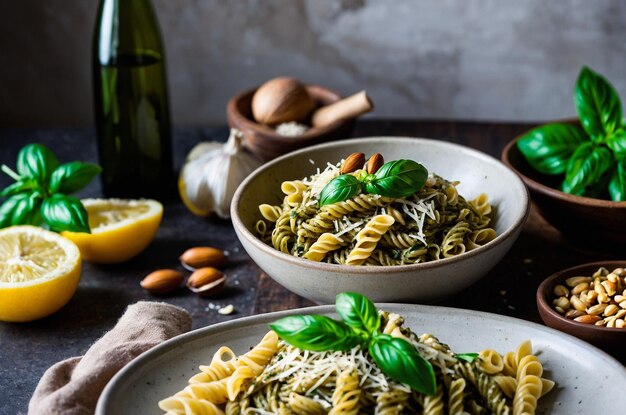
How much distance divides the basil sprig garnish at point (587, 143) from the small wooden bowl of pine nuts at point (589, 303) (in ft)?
1.11

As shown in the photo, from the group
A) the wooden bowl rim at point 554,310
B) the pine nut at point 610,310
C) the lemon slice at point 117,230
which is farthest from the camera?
the lemon slice at point 117,230

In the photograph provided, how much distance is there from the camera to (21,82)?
3537 millimetres

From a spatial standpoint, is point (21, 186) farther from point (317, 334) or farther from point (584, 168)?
point (584, 168)

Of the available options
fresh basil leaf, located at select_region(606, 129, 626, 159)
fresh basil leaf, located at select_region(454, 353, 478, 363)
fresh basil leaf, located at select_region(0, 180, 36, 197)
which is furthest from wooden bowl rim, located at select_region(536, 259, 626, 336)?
fresh basil leaf, located at select_region(0, 180, 36, 197)

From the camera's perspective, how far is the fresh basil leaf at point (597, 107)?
2.20m

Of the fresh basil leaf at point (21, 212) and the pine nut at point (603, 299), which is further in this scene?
the fresh basil leaf at point (21, 212)

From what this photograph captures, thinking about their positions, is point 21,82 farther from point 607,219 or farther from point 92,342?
point 607,219

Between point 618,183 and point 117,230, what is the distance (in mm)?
1175

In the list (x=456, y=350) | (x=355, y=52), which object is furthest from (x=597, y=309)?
(x=355, y=52)

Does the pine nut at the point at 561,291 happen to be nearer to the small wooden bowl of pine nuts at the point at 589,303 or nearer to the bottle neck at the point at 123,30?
the small wooden bowl of pine nuts at the point at 589,303

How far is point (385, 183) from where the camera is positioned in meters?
1.74

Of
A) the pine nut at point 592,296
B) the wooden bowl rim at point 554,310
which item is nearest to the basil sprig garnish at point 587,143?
the wooden bowl rim at point 554,310

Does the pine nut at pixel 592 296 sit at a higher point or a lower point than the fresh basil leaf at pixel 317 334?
lower

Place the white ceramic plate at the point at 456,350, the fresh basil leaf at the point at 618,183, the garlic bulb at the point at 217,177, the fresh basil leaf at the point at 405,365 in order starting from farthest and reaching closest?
the garlic bulb at the point at 217,177
the fresh basil leaf at the point at 618,183
the white ceramic plate at the point at 456,350
the fresh basil leaf at the point at 405,365
